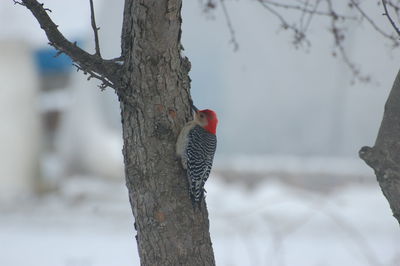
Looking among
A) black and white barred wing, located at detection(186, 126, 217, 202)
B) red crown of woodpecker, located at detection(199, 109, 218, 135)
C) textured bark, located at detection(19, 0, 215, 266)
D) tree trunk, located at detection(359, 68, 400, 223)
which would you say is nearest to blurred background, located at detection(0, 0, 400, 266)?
red crown of woodpecker, located at detection(199, 109, 218, 135)

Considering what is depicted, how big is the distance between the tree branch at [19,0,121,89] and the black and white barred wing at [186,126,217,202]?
1.92ft

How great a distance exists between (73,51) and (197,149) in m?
1.10

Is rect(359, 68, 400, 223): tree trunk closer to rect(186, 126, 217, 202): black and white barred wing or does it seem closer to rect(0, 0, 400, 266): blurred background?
rect(186, 126, 217, 202): black and white barred wing

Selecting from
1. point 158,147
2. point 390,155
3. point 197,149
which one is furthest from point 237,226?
point 390,155

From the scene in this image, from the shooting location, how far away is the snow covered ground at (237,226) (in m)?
5.98

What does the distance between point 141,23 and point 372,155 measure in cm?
118

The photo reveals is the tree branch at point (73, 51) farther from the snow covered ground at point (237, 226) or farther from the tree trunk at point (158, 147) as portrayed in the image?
the snow covered ground at point (237, 226)

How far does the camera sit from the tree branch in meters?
2.92

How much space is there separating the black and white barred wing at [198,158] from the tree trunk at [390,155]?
2.72 ft

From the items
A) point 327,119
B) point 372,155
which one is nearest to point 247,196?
point 327,119

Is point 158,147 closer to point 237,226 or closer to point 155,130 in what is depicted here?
point 155,130

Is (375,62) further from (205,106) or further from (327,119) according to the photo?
(205,106)

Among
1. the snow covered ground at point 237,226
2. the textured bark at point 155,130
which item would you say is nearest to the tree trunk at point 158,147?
the textured bark at point 155,130

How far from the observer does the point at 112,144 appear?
26.4ft
